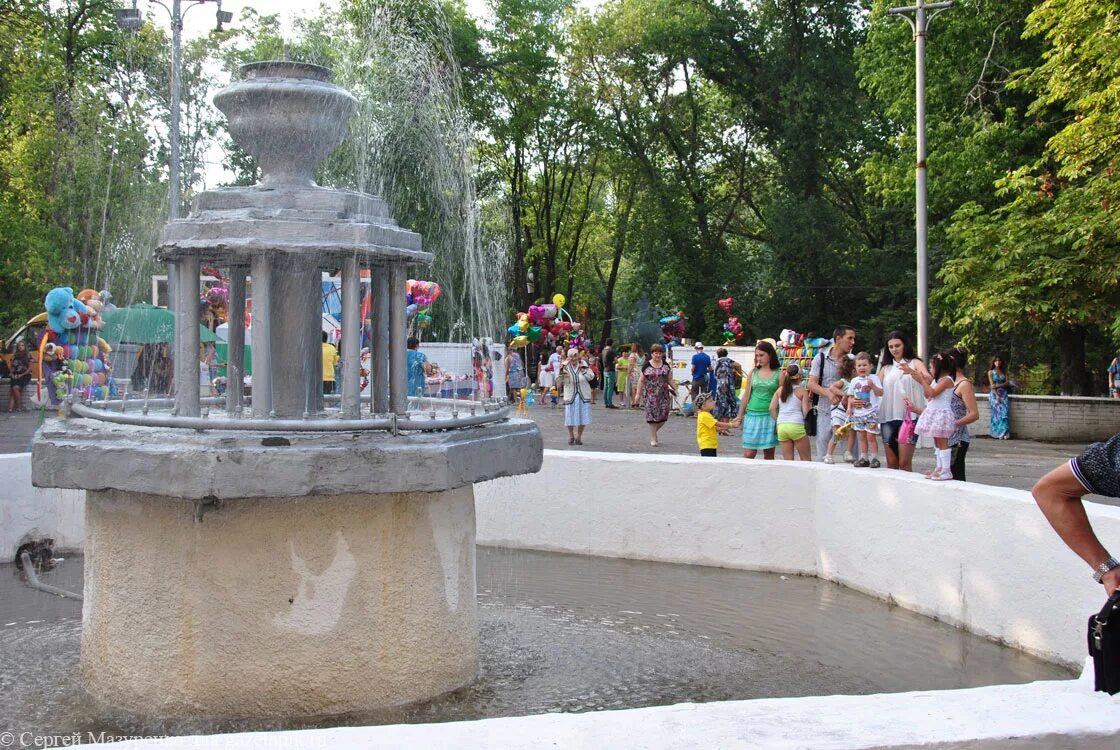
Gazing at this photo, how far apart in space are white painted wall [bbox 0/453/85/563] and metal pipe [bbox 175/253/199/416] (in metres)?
4.30

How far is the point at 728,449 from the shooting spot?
1920 cm

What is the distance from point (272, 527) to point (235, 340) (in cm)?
174

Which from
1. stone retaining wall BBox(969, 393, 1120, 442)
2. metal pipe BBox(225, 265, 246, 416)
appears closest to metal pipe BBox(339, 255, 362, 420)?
metal pipe BBox(225, 265, 246, 416)

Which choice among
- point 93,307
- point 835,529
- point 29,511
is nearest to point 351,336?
point 835,529

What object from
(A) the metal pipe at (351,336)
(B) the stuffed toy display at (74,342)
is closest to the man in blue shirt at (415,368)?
(B) the stuffed toy display at (74,342)

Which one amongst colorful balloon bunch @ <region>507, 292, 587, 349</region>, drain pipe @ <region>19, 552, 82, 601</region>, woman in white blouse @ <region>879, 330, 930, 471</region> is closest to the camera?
drain pipe @ <region>19, 552, 82, 601</region>

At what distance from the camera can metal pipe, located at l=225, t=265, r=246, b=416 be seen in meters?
6.83

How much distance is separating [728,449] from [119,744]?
55.3 ft

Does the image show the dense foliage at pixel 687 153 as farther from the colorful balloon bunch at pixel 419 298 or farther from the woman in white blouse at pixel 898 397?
the woman in white blouse at pixel 898 397

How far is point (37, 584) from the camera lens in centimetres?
881

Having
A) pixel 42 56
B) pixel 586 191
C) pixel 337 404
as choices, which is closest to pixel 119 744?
pixel 337 404

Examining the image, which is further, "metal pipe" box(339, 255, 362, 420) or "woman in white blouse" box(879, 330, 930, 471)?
"woman in white blouse" box(879, 330, 930, 471)

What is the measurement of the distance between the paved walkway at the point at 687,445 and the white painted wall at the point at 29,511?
21.2 ft

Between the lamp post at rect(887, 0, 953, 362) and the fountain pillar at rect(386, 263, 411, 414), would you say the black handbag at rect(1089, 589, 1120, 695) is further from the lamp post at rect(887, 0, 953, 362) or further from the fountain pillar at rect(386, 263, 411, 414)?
the lamp post at rect(887, 0, 953, 362)
